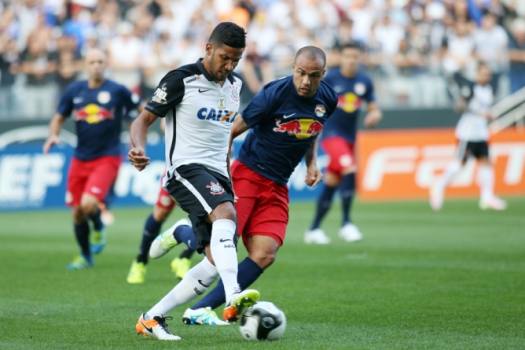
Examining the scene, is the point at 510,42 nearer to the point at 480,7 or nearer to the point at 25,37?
the point at 480,7

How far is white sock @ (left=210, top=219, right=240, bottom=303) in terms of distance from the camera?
5.75 metres

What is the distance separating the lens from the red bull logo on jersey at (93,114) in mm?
10883

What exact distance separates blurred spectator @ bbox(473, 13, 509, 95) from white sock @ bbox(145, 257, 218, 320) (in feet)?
57.5

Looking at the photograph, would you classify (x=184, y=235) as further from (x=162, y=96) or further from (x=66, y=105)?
(x=66, y=105)

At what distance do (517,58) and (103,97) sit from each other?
15.0 metres

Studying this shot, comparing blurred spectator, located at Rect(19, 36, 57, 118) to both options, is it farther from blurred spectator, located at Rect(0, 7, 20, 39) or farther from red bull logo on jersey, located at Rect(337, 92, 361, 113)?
red bull logo on jersey, located at Rect(337, 92, 361, 113)

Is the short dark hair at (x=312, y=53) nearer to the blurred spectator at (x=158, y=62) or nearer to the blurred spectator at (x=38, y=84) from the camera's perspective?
the blurred spectator at (x=158, y=62)

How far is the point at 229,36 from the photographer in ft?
19.5

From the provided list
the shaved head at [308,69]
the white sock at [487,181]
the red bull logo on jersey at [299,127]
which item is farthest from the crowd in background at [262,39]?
the shaved head at [308,69]

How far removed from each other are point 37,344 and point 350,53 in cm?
824

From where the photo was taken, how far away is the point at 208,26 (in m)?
20.2

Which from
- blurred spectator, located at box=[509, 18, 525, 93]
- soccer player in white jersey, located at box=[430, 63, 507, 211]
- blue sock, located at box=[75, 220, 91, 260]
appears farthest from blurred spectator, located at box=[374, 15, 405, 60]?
blue sock, located at box=[75, 220, 91, 260]

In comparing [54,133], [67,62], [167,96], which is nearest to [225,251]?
[167,96]

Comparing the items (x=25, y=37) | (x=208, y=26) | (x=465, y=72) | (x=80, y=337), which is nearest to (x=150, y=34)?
(x=208, y=26)
